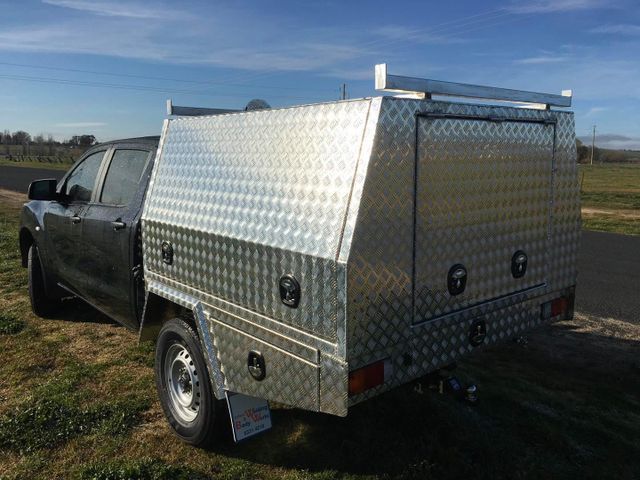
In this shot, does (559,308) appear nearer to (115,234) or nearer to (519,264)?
(519,264)

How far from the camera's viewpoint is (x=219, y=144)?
338 cm

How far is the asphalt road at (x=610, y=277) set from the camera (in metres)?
6.91

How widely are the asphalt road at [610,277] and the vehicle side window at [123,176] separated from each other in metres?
5.38

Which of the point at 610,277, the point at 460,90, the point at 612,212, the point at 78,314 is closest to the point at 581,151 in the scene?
the point at 612,212

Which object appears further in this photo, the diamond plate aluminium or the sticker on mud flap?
the sticker on mud flap

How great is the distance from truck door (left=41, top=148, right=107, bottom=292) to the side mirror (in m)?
0.10

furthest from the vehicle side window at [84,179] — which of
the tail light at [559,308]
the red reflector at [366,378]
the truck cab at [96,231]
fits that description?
the tail light at [559,308]

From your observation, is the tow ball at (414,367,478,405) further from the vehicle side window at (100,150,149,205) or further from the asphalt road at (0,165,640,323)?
the asphalt road at (0,165,640,323)

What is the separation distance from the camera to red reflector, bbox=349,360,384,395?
8.32ft

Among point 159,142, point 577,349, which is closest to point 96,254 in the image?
point 159,142

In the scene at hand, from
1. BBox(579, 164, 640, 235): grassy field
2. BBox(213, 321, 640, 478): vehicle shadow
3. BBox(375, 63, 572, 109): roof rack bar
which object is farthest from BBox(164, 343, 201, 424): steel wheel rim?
BBox(579, 164, 640, 235): grassy field

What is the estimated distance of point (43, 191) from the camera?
528 centimetres

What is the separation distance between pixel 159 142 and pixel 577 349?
4.25 metres

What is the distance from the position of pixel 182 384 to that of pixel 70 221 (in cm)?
220
